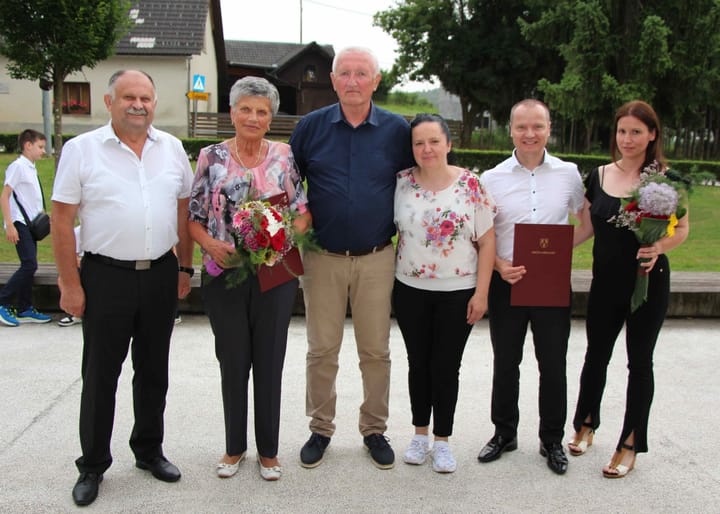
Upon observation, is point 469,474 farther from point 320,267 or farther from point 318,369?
point 320,267

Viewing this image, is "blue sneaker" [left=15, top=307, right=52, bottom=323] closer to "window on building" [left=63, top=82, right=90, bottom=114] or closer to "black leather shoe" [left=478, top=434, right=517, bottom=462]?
"black leather shoe" [left=478, top=434, right=517, bottom=462]

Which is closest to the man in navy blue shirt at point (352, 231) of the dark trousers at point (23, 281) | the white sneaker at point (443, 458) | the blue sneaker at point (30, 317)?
the white sneaker at point (443, 458)

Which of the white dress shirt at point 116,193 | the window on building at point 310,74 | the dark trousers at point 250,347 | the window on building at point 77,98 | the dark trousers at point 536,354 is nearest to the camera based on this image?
the white dress shirt at point 116,193

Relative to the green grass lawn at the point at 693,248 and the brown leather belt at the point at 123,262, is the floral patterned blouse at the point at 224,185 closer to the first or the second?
the brown leather belt at the point at 123,262

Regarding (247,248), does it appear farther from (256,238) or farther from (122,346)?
(122,346)

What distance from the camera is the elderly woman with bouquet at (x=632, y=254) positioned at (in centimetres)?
346

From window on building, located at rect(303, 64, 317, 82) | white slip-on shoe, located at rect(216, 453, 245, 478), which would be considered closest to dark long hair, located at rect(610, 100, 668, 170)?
white slip-on shoe, located at rect(216, 453, 245, 478)

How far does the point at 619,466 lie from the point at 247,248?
2302 millimetres

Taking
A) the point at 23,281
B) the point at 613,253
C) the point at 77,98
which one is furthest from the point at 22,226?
the point at 77,98

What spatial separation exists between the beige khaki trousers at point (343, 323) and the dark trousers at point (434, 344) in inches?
5.2

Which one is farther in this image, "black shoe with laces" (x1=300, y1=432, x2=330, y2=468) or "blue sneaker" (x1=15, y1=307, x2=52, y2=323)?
"blue sneaker" (x1=15, y1=307, x2=52, y2=323)

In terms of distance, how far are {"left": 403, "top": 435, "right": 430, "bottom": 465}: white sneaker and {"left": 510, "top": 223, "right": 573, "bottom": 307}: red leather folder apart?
95cm

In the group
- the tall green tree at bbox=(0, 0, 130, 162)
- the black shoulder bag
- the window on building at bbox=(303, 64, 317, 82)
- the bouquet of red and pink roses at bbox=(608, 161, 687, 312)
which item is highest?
the window on building at bbox=(303, 64, 317, 82)

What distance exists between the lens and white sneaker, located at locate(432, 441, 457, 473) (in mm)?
3764
